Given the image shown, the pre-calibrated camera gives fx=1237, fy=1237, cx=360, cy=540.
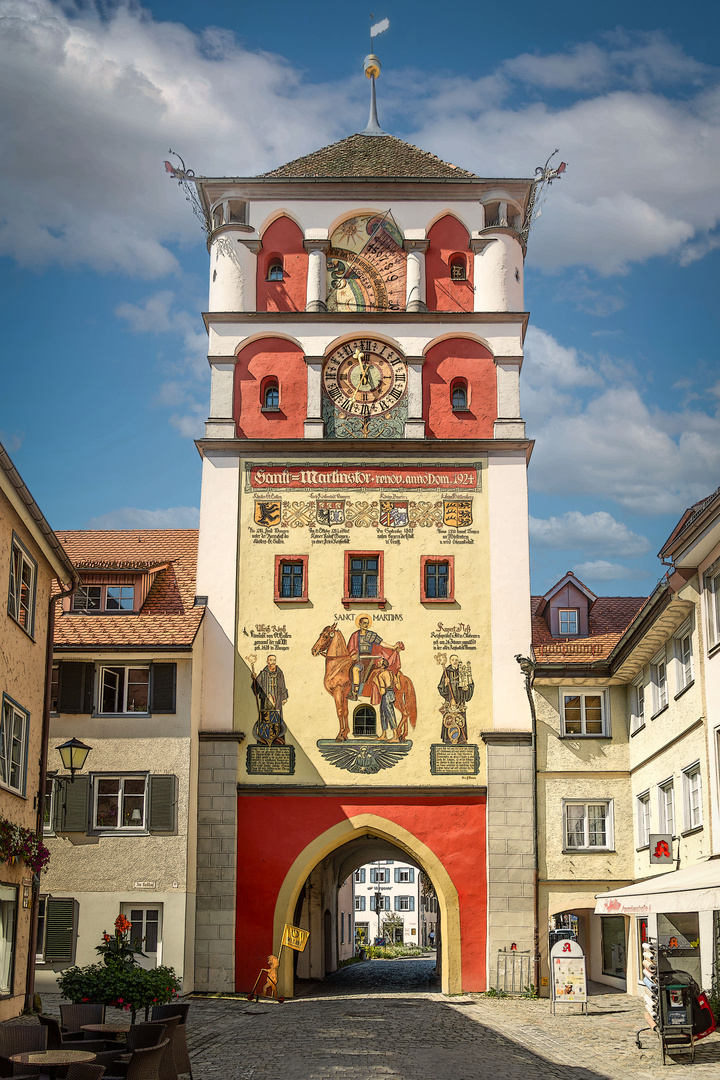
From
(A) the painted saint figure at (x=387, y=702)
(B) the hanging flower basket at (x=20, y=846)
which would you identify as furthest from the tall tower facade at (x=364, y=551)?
(B) the hanging flower basket at (x=20, y=846)

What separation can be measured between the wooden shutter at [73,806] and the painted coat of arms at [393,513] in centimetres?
855

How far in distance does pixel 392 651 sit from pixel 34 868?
9.84 meters

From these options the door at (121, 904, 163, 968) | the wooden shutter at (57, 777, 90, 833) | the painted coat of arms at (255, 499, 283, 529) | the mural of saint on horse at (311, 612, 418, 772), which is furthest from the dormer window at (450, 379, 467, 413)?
the door at (121, 904, 163, 968)

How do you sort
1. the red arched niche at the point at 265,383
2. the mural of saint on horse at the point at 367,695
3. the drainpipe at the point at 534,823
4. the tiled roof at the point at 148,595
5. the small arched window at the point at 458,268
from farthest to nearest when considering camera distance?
the small arched window at the point at 458,268
the red arched niche at the point at 265,383
the mural of saint on horse at the point at 367,695
the tiled roof at the point at 148,595
the drainpipe at the point at 534,823

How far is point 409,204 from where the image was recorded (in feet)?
100.0

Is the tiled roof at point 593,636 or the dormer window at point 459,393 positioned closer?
the tiled roof at point 593,636

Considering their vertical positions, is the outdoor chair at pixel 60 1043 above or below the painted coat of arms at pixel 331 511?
below

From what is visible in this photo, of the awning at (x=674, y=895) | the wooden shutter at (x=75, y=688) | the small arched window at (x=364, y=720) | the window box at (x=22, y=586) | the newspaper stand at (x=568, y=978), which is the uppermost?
the window box at (x=22, y=586)

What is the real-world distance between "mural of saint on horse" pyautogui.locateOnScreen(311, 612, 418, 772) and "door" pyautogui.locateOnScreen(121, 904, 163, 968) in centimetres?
479

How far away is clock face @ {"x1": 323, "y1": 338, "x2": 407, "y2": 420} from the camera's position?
29.1 metres

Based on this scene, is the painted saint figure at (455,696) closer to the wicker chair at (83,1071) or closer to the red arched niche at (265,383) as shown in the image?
the red arched niche at (265,383)

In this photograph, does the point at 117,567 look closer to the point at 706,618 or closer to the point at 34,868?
the point at 34,868

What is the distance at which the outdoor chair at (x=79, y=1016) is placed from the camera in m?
13.4

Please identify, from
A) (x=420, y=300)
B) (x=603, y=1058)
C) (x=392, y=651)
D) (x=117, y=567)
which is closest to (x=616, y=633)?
(x=392, y=651)
